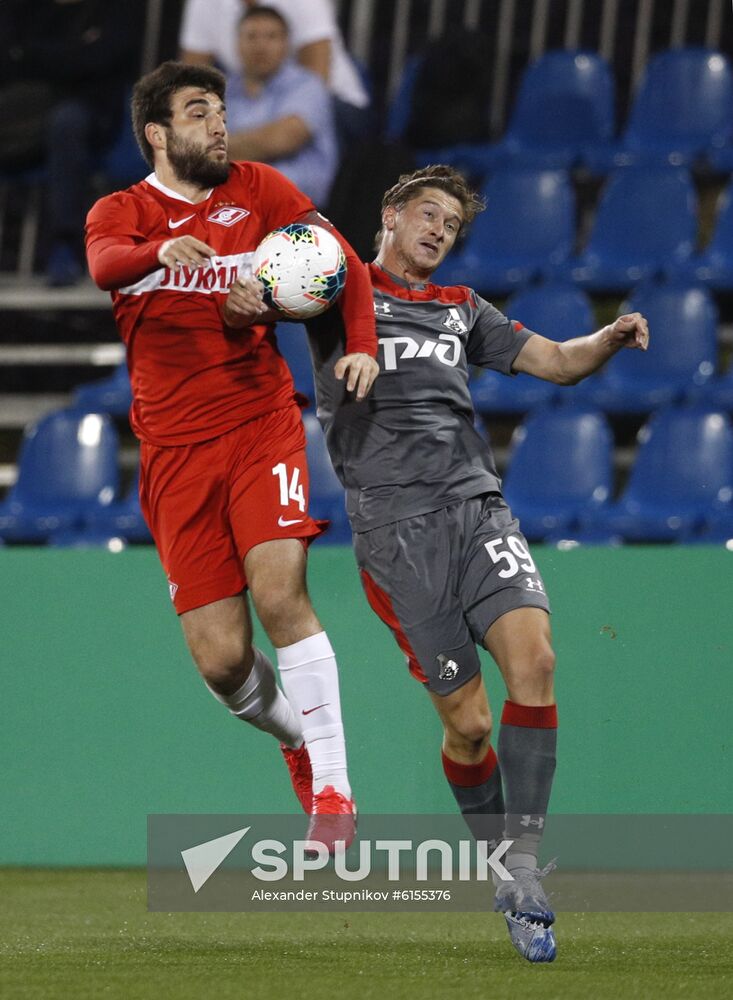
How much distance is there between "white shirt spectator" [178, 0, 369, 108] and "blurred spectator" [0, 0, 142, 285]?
56 cm

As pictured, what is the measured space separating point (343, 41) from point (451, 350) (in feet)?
19.5

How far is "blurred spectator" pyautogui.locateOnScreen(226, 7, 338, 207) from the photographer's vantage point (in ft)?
27.4

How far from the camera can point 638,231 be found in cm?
850

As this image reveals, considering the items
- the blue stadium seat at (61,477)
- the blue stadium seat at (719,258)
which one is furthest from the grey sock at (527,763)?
the blue stadium seat at (719,258)

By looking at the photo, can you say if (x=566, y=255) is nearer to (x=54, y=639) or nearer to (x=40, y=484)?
(x=40, y=484)

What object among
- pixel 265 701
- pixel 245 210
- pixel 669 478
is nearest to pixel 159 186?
pixel 245 210

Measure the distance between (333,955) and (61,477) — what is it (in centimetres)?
432

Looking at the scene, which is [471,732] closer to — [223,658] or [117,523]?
[223,658]

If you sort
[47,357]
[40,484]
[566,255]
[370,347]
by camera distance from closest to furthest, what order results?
1. [370,347]
2. [40,484]
3. [566,255]
4. [47,357]

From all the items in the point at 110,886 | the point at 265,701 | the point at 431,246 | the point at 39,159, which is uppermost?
the point at 431,246

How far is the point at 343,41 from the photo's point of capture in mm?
9984

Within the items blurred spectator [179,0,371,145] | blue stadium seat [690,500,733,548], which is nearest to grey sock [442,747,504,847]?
blue stadium seat [690,500,733,548]

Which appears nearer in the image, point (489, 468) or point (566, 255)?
point (489, 468)

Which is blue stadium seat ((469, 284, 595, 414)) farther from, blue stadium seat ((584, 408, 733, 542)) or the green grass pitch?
the green grass pitch
